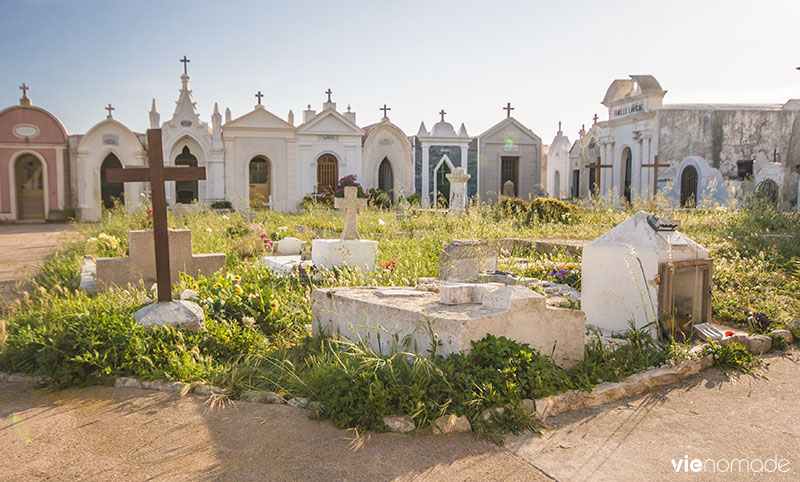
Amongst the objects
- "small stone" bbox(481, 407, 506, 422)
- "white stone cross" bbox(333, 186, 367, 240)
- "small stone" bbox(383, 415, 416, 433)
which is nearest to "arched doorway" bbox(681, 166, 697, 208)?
"white stone cross" bbox(333, 186, 367, 240)

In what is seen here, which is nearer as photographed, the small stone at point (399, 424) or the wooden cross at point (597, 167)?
the small stone at point (399, 424)

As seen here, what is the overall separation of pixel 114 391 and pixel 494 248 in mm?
5138

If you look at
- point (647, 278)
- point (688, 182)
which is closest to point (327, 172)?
point (688, 182)

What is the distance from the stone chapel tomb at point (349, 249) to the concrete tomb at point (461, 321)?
327cm

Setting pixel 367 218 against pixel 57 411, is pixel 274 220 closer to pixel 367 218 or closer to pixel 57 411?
pixel 367 218

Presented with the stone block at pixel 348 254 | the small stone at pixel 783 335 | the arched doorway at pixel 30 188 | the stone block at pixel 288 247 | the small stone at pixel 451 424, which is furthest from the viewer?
the arched doorway at pixel 30 188

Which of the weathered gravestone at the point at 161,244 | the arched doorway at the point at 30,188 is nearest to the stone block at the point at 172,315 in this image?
the weathered gravestone at the point at 161,244

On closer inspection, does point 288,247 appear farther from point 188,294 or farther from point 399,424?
point 399,424

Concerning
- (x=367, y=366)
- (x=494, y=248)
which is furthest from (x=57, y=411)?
(x=494, y=248)

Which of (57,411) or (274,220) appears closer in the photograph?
(57,411)

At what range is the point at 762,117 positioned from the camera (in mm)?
21562

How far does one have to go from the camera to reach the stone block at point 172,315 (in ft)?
16.0

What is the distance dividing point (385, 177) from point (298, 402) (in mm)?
21849

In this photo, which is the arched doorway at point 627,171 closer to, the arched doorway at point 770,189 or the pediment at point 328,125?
the arched doorway at point 770,189
